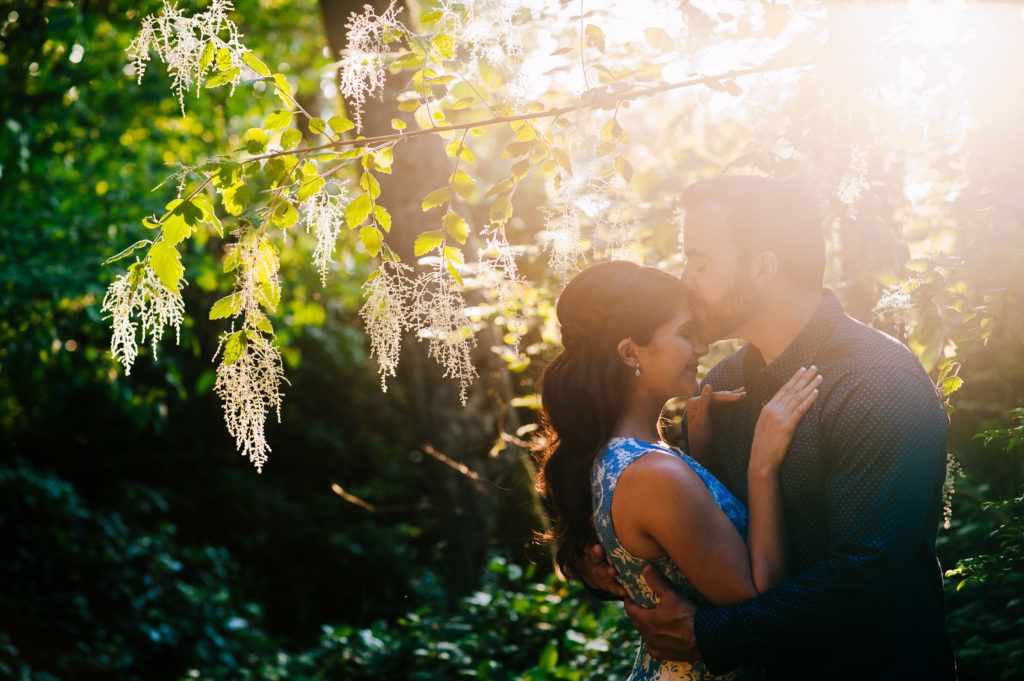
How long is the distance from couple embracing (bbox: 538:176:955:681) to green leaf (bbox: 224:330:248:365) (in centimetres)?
92

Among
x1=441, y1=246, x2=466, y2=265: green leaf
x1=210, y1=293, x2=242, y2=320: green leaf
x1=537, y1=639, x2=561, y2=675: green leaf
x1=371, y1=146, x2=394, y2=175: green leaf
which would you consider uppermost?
x1=371, y1=146, x2=394, y2=175: green leaf

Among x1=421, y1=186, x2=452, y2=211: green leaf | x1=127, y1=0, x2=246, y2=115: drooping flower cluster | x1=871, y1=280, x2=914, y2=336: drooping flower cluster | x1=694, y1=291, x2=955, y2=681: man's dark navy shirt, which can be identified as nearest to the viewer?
x1=694, y1=291, x2=955, y2=681: man's dark navy shirt

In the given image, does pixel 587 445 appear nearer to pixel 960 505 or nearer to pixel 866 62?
pixel 866 62

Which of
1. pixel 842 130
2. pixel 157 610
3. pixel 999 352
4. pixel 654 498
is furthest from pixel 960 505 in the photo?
pixel 157 610

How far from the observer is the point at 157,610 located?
25.4 feet

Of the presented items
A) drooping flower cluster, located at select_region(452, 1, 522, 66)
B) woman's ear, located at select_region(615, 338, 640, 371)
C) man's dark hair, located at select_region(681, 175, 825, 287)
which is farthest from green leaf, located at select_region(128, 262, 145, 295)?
man's dark hair, located at select_region(681, 175, 825, 287)

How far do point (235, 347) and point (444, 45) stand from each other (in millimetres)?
1029

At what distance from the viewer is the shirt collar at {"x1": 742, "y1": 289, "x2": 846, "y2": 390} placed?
2.26 meters

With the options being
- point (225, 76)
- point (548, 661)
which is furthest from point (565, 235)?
point (548, 661)

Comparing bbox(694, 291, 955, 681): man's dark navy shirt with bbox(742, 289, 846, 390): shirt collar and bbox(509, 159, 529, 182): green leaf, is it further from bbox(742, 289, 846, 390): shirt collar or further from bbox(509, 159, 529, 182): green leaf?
bbox(509, 159, 529, 182): green leaf

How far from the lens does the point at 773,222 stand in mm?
2379

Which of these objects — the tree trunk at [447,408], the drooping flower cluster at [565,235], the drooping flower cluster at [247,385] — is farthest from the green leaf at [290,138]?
the tree trunk at [447,408]

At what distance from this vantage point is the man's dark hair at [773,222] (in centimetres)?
236

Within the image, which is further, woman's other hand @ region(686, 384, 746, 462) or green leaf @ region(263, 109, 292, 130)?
woman's other hand @ region(686, 384, 746, 462)
